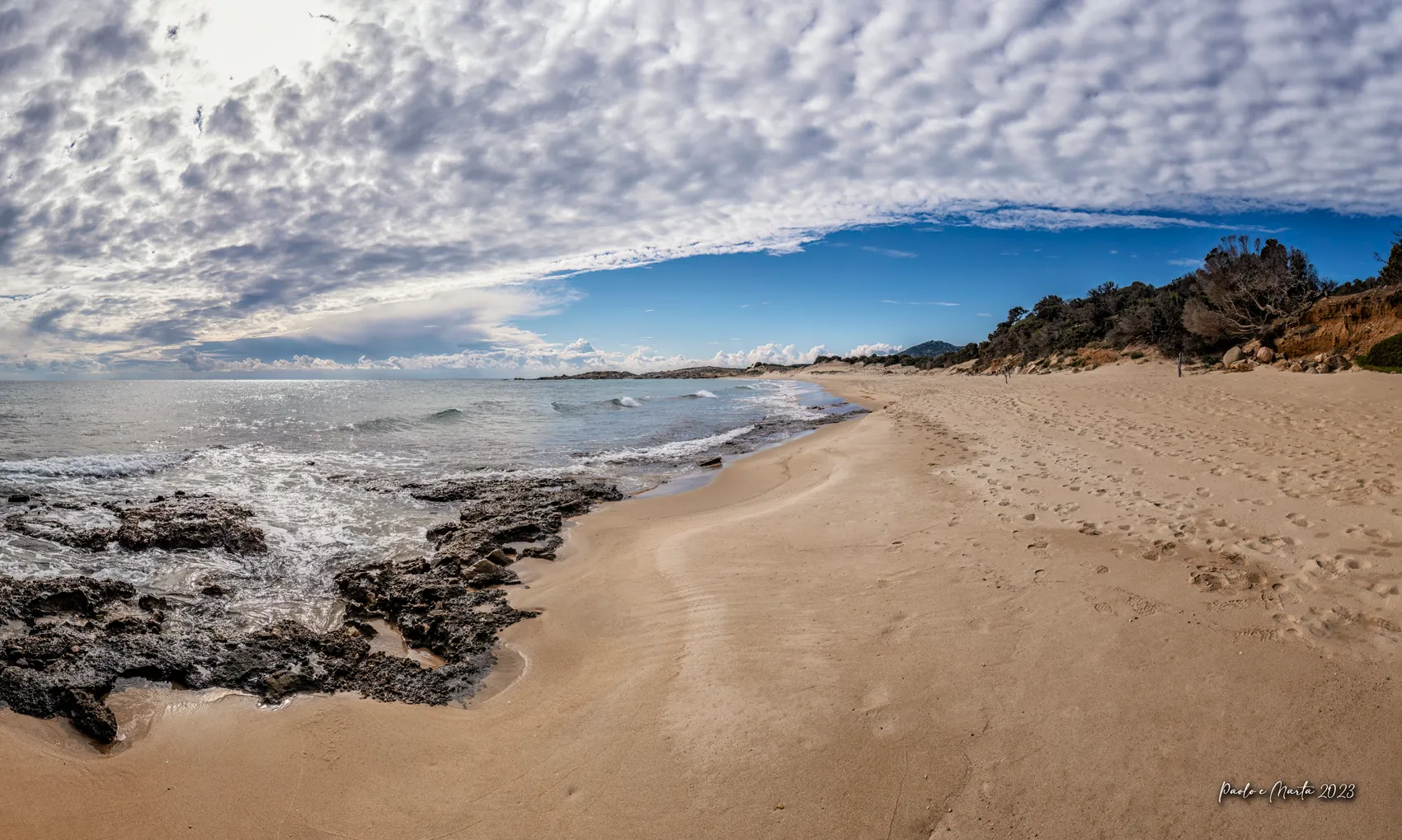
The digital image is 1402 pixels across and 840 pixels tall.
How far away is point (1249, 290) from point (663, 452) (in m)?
25.9

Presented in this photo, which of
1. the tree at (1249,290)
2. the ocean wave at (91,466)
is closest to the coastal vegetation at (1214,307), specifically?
the tree at (1249,290)

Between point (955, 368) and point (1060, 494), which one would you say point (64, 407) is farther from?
point (955, 368)

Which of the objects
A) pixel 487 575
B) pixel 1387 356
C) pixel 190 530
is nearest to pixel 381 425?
pixel 190 530

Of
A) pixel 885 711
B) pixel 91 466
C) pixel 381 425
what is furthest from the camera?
pixel 381 425

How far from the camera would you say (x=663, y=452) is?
56.6 ft

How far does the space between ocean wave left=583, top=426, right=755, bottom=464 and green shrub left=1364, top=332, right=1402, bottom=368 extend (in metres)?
19.1

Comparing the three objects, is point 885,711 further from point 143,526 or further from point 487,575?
point 143,526

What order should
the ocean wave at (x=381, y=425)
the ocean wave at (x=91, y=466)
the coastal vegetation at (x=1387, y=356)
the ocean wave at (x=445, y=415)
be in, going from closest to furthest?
the ocean wave at (x=91, y=466)
the coastal vegetation at (x=1387, y=356)
the ocean wave at (x=381, y=425)
the ocean wave at (x=445, y=415)

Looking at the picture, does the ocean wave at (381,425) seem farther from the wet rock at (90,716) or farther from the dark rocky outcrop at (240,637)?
the wet rock at (90,716)

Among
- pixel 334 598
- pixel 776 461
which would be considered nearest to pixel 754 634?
pixel 334 598

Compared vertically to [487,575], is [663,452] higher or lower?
higher

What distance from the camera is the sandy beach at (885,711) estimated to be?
2922mm

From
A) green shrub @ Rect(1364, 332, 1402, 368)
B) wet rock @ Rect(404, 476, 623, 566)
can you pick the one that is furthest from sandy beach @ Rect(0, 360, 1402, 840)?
green shrub @ Rect(1364, 332, 1402, 368)

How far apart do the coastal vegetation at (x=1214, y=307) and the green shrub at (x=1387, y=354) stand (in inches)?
161
